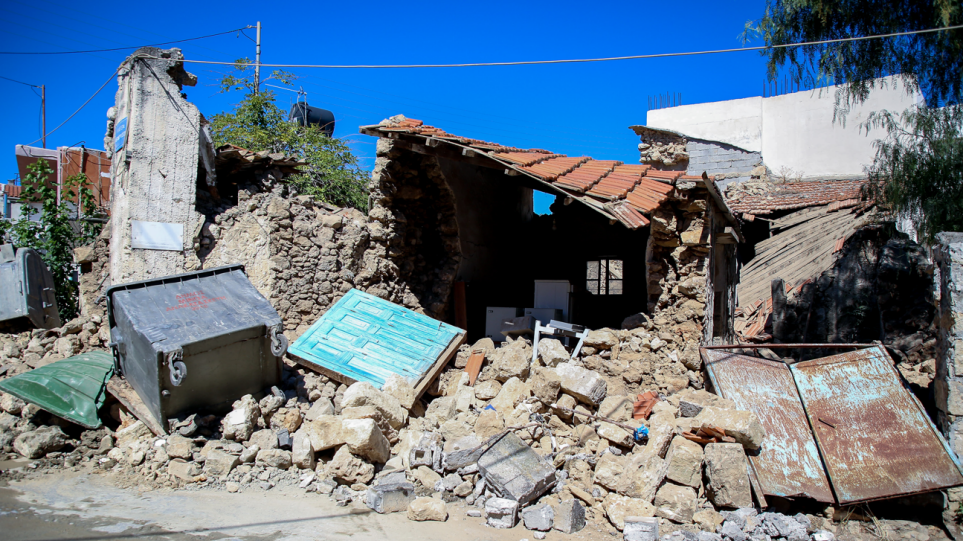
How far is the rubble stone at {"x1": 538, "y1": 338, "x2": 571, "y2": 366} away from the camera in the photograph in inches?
259

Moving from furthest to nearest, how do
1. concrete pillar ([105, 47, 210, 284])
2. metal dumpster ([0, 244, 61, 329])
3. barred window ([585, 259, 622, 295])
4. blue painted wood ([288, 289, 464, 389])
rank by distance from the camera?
1. barred window ([585, 259, 622, 295])
2. concrete pillar ([105, 47, 210, 284])
3. metal dumpster ([0, 244, 61, 329])
4. blue painted wood ([288, 289, 464, 389])

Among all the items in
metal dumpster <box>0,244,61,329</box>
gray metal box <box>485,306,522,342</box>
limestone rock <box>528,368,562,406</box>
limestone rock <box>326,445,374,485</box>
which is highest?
metal dumpster <box>0,244,61,329</box>

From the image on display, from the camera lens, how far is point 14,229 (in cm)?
872

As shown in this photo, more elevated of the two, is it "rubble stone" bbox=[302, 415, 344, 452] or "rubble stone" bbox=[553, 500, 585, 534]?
Result: "rubble stone" bbox=[302, 415, 344, 452]

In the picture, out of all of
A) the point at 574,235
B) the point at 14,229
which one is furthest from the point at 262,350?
the point at 574,235

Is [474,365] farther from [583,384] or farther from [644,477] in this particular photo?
[644,477]

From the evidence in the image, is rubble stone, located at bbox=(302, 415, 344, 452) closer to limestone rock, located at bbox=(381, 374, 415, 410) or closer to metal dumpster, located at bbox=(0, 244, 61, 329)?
limestone rock, located at bbox=(381, 374, 415, 410)

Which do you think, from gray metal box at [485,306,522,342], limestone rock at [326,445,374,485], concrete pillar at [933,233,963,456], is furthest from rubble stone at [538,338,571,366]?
concrete pillar at [933,233,963,456]

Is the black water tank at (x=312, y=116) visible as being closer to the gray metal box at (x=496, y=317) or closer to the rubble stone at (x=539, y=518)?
the gray metal box at (x=496, y=317)

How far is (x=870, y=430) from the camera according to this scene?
4.80 metres

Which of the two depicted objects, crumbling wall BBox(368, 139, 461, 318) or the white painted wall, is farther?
the white painted wall

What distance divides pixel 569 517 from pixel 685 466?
1.13m

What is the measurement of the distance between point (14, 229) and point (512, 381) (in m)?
8.53

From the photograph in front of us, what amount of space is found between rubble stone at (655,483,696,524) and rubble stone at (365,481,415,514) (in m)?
2.02
